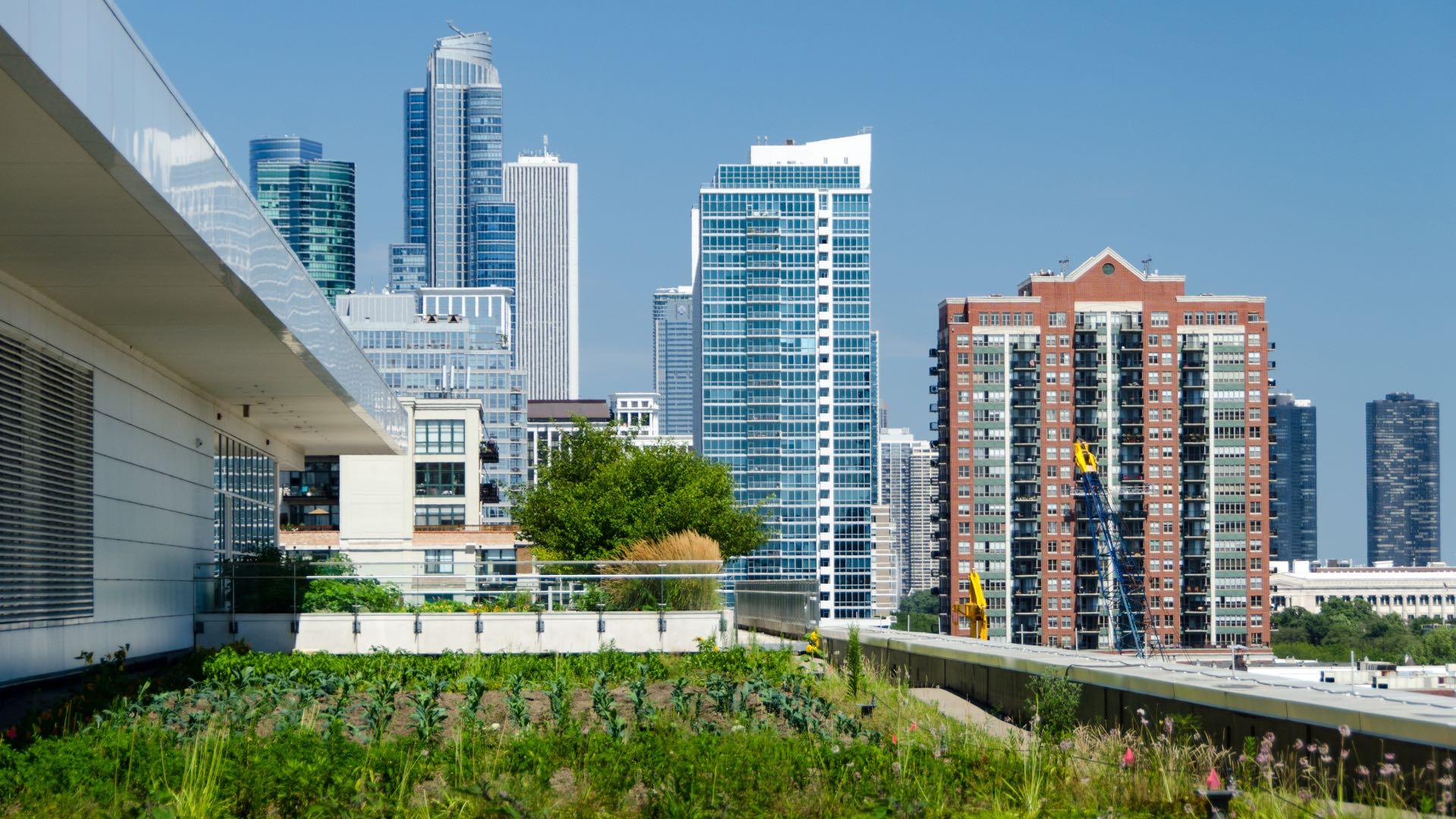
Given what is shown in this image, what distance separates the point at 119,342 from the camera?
20.7 m

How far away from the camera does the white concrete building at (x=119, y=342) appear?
11477mm

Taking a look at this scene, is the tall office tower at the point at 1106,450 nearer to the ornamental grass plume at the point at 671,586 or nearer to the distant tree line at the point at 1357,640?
the distant tree line at the point at 1357,640

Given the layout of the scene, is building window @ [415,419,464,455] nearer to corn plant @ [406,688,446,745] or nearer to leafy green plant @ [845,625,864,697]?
leafy green plant @ [845,625,864,697]

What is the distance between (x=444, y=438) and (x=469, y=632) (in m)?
75.6

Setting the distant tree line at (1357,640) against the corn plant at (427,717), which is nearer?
the corn plant at (427,717)

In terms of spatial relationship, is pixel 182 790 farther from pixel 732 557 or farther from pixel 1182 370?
pixel 1182 370

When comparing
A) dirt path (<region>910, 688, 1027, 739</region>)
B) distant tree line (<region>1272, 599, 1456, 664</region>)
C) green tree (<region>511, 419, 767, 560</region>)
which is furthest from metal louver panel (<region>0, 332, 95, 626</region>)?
distant tree line (<region>1272, 599, 1456, 664</region>)

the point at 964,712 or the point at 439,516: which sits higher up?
the point at 964,712

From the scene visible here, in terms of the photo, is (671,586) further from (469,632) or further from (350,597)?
(350,597)

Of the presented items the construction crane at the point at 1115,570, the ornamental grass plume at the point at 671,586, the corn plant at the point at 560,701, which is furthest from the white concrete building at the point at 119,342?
the construction crane at the point at 1115,570

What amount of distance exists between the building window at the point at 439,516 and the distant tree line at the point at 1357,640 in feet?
343

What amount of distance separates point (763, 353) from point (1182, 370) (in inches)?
2437

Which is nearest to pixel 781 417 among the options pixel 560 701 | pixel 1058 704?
pixel 1058 704

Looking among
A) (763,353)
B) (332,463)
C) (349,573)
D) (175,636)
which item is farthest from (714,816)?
(763,353)
